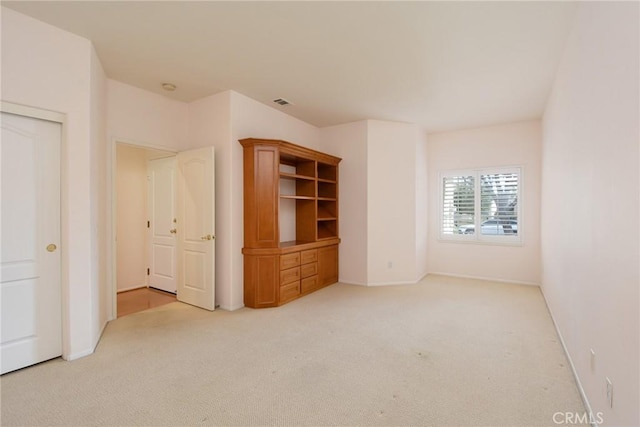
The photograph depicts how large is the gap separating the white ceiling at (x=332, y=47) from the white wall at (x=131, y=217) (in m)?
1.56

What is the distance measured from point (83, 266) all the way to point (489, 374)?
350 centimetres

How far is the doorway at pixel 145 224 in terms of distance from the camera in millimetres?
4695

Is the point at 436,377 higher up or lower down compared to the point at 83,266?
lower down

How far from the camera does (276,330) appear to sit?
3.26m

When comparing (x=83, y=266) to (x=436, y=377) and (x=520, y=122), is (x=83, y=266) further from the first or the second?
(x=520, y=122)

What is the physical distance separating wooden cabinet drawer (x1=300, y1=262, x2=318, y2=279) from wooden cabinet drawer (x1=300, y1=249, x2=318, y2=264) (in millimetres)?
62

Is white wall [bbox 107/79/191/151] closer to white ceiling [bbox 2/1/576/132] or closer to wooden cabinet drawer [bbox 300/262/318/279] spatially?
white ceiling [bbox 2/1/576/132]

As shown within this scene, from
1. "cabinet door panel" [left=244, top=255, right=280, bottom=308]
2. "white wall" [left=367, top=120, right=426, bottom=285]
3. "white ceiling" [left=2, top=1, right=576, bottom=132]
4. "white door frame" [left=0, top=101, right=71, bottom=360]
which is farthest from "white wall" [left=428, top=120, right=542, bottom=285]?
"white door frame" [left=0, top=101, right=71, bottom=360]

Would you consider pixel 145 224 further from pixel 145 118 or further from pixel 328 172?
pixel 328 172

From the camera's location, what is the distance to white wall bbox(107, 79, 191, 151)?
358 centimetres

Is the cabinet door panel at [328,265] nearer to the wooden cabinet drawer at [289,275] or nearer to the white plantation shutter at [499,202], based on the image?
the wooden cabinet drawer at [289,275]

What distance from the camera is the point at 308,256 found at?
15.3 feet

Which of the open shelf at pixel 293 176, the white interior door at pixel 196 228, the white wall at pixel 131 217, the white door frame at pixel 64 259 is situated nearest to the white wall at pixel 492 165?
the open shelf at pixel 293 176

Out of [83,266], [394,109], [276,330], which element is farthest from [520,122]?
[83,266]
